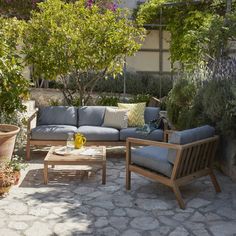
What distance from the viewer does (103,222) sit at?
4.36 meters

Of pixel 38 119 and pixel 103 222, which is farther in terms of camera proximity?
pixel 38 119

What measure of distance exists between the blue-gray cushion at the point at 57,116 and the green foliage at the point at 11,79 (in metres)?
0.46

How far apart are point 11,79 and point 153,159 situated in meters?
3.10

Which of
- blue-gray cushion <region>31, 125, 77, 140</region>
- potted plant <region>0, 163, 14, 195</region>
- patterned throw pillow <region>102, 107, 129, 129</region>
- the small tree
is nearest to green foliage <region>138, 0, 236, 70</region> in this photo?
the small tree

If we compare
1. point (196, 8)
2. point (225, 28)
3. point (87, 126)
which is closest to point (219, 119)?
point (87, 126)

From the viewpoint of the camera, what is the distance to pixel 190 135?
194 inches

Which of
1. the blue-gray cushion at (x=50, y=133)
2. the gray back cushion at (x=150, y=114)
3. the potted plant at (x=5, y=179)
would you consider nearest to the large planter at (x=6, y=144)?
the potted plant at (x=5, y=179)

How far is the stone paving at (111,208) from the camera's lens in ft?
13.8

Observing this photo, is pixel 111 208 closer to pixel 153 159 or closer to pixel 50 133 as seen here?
pixel 153 159

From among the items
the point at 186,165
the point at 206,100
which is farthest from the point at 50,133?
the point at 186,165

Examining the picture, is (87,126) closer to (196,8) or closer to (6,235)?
(6,235)

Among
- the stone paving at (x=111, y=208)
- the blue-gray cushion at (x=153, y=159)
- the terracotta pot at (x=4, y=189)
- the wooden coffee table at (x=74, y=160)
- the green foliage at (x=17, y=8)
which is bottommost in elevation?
the stone paving at (x=111, y=208)

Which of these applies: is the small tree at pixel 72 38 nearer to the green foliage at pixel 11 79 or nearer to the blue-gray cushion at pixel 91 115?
the green foliage at pixel 11 79

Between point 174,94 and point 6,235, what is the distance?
4.20 metres
